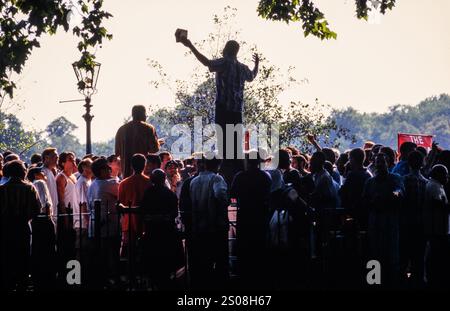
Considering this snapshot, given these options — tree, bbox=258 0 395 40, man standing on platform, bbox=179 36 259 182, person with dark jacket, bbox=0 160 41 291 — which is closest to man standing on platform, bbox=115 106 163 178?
man standing on platform, bbox=179 36 259 182

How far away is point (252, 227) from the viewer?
1227cm

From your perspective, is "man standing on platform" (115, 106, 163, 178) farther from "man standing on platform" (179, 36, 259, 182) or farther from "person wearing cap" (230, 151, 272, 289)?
"person wearing cap" (230, 151, 272, 289)

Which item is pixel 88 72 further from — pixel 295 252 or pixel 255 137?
pixel 255 137

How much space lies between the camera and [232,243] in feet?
46.2

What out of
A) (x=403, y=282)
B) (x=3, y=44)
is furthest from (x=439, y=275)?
(x=3, y=44)

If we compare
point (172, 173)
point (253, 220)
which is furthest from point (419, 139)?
point (253, 220)

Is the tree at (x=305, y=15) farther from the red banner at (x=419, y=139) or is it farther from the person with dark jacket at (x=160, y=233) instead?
the person with dark jacket at (x=160, y=233)

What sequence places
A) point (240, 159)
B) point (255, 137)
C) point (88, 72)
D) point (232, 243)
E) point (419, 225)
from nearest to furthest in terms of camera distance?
point (419, 225)
point (232, 243)
point (240, 159)
point (88, 72)
point (255, 137)

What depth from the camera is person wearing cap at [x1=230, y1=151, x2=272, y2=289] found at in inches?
482

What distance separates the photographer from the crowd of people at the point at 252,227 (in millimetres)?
12117

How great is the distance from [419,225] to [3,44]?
740 centimetres

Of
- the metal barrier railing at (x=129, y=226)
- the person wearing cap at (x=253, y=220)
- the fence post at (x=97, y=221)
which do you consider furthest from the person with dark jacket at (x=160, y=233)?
the person wearing cap at (x=253, y=220)

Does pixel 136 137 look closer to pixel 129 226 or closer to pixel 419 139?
pixel 129 226

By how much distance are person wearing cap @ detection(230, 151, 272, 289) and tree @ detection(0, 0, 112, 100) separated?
194 inches
